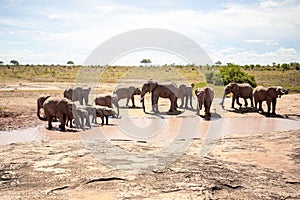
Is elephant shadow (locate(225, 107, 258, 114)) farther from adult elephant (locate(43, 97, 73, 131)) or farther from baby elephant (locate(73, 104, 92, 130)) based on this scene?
adult elephant (locate(43, 97, 73, 131))

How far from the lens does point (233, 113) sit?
699 inches

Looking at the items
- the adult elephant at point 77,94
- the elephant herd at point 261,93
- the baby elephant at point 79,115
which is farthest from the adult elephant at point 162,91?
the baby elephant at point 79,115

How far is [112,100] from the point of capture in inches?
656

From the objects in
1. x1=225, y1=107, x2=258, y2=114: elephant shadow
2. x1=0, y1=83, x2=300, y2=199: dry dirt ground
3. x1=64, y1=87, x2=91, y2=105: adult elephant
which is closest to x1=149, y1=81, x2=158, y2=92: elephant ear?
x1=64, y1=87, x2=91, y2=105: adult elephant

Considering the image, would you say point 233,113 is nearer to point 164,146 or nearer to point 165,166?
point 164,146

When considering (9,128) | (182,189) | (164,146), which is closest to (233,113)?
(164,146)

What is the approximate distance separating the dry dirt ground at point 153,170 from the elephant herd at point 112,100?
154 inches

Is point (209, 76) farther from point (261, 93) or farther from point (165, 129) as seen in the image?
point (165, 129)

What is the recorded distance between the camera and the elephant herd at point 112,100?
1330cm

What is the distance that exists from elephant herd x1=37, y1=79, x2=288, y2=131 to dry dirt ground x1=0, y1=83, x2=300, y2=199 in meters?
3.91

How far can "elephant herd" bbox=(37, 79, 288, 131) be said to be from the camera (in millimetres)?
13297

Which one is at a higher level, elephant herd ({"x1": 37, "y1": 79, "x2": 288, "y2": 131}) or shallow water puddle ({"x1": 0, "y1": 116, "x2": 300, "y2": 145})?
elephant herd ({"x1": 37, "y1": 79, "x2": 288, "y2": 131})

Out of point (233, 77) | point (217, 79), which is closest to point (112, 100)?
point (233, 77)

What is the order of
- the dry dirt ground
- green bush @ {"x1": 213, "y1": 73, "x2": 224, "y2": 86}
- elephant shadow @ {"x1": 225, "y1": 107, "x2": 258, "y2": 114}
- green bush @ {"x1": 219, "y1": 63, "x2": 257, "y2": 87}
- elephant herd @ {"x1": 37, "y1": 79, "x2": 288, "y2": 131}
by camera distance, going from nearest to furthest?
the dry dirt ground
elephant herd @ {"x1": 37, "y1": 79, "x2": 288, "y2": 131}
elephant shadow @ {"x1": 225, "y1": 107, "x2": 258, "y2": 114}
green bush @ {"x1": 219, "y1": 63, "x2": 257, "y2": 87}
green bush @ {"x1": 213, "y1": 73, "x2": 224, "y2": 86}
